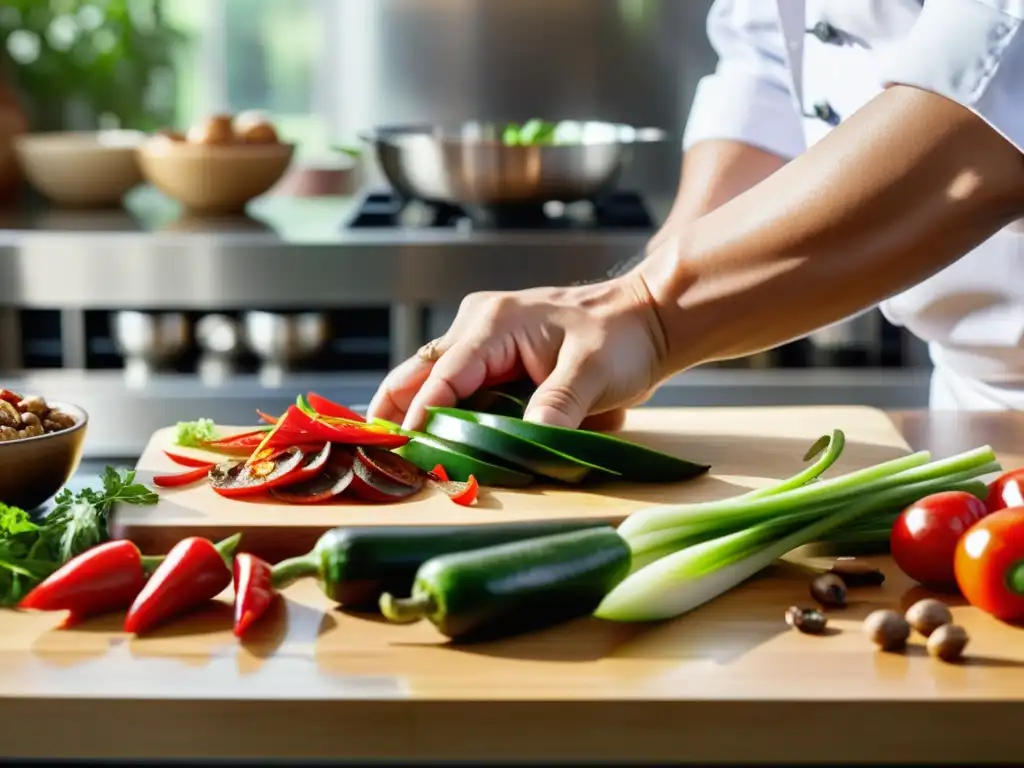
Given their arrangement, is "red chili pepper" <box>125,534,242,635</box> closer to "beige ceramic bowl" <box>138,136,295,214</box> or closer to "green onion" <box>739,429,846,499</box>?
"green onion" <box>739,429,846,499</box>

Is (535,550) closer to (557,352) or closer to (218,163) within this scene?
(557,352)

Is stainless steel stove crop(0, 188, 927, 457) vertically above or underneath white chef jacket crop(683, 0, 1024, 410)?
underneath

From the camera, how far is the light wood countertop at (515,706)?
0.85m

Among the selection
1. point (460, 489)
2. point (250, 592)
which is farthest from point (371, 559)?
point (460, 489)

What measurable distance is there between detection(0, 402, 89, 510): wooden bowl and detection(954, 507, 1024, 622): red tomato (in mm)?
700

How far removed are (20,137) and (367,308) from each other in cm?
86

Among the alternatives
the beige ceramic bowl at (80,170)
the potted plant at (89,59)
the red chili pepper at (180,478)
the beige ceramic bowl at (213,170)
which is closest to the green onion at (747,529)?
the red chili pepper at (180,478)

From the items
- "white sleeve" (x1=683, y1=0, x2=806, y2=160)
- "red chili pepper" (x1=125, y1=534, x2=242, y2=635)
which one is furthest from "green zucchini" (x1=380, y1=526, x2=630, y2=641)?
"white sleeve" (x1=683, y1=0, x2=806, y2=160)

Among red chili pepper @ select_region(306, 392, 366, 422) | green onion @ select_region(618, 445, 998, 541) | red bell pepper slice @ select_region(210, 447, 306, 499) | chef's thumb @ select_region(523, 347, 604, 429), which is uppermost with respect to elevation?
chef's thumb @ select_region(523, 347, 604, 429)

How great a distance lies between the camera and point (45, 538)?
1050 millimetres

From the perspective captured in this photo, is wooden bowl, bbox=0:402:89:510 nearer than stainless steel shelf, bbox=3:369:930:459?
Yes

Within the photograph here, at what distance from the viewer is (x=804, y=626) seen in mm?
951

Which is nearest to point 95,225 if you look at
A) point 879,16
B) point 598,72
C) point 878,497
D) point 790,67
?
point 598,72

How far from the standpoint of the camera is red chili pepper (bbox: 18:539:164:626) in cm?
97
